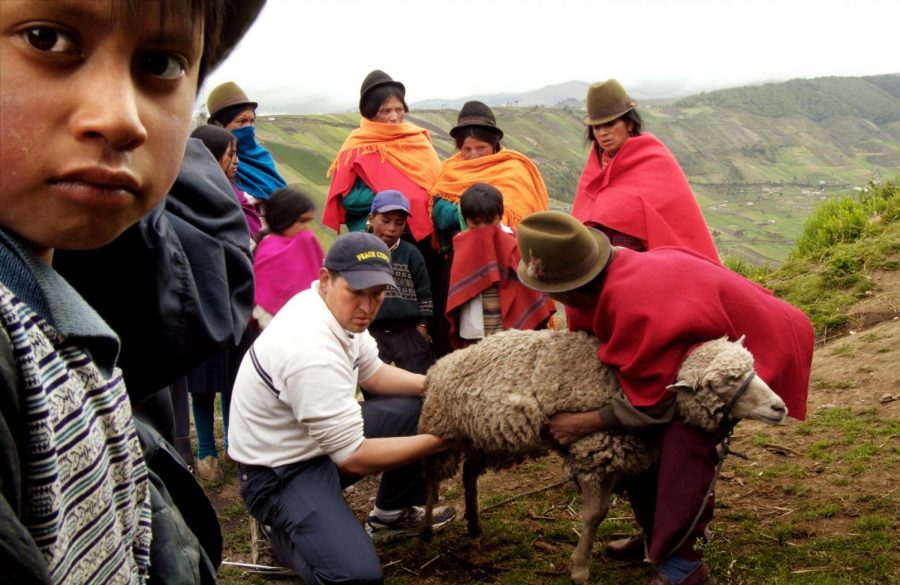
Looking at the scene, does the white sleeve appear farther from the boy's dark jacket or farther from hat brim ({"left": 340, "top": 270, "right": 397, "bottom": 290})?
the boy's dark jacket

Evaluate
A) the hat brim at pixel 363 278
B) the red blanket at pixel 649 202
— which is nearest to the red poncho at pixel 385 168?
the red blanket at pixel 649 202

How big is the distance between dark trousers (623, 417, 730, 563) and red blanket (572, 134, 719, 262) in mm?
1317

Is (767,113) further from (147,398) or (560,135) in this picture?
(147,398)

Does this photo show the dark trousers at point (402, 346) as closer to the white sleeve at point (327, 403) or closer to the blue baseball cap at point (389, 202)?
the blue baseball cap at point (389, 202)

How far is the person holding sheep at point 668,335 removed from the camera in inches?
128

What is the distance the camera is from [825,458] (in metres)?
4.61

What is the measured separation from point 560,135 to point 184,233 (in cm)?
5700

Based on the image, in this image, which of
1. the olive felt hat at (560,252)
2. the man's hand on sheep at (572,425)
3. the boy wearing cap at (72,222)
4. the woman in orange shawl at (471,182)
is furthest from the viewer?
the woman in orange shawl at (471,182)

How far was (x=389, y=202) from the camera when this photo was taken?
5.11 m

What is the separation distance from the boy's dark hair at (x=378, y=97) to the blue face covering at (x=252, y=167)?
828mm

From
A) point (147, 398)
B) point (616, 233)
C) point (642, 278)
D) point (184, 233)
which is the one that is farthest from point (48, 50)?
point (616, 233)

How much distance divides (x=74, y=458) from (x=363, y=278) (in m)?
2.83

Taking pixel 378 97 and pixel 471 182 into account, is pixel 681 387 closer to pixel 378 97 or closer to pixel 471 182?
pixel 471 182

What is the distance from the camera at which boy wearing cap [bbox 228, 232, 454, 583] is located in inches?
134
